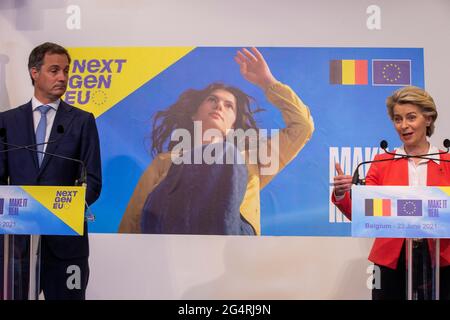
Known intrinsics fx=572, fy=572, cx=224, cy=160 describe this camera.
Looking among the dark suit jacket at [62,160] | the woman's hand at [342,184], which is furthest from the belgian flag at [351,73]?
the dark suit jacket at [62,160]

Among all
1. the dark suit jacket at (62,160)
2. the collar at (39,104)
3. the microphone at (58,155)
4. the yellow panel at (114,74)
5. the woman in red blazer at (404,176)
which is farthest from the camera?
the yellow panel at (114,74)

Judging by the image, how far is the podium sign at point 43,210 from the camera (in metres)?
3.21

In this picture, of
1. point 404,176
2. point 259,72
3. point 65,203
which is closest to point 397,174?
point 404,176

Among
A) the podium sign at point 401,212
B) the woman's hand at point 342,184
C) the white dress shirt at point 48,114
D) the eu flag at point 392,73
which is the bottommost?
the podium sign at point 401,212

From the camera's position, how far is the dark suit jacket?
395cm

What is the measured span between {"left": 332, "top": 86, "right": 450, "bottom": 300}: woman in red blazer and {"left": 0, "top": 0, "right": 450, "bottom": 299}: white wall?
1.38 feet

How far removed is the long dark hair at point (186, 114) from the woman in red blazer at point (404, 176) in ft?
2.77

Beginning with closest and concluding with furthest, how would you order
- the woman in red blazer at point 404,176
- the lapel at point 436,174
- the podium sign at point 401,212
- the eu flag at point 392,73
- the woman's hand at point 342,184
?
the podium sign at point 401,212 → the woman in red blazer at point 404,176 → the woman's hand at point 342,184 → the lapel at point 436,174 → the eu flag at point 392,73

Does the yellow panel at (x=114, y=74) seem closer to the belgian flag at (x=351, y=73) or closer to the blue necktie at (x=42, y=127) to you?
the blue necktie at (x=42, y=127)

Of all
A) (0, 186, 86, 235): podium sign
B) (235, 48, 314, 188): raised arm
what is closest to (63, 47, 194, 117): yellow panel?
(235, 48, 314, 188): raised arm

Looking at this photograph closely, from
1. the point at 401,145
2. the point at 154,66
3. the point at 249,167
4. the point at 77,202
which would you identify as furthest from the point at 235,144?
the point at 77,202

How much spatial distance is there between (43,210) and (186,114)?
159cm

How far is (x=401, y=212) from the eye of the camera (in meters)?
3.12

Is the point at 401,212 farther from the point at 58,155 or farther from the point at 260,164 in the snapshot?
the point at 58,155
